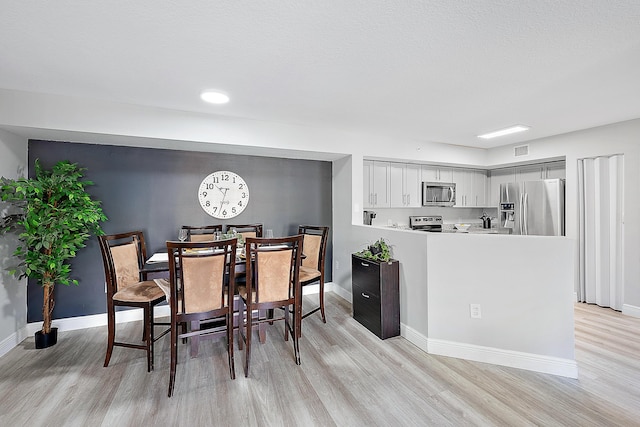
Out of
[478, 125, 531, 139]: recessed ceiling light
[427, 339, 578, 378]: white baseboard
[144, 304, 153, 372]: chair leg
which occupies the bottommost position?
[427, 339, 578, 378]: white baseboard

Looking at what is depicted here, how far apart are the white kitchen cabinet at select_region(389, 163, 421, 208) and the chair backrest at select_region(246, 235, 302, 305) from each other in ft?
9.02

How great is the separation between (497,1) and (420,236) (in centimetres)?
185

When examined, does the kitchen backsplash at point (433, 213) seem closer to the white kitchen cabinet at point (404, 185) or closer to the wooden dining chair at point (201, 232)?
the white kitchen cabinet at point (404, 185)

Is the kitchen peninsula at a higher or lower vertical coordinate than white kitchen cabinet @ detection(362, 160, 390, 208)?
lower

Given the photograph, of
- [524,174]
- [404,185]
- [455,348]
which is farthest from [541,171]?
[455,348]

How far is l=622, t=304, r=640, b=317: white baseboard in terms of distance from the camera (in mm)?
3453

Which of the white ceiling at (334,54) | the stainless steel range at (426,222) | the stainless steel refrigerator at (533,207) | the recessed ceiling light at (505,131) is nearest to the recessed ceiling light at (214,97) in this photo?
the white ceiling at (334,54)

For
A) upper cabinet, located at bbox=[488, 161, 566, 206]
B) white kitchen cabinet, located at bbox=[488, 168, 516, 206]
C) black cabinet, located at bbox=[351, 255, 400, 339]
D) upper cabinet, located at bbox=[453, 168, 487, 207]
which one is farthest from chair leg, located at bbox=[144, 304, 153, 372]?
white kitchen cabinet, located at bbox=[488, 168, 516, 206]

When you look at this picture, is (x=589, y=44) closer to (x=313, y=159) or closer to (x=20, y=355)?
(x=313, y=159)

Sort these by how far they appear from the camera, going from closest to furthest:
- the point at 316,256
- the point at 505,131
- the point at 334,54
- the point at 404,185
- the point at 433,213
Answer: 1. the point at 334,54
2. the point at 316,256
3. the point at 505,131
4. the point at 404,185
5. the point at 433,213

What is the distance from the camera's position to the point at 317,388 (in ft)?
7.11

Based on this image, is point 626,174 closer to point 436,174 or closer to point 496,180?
point 496,180

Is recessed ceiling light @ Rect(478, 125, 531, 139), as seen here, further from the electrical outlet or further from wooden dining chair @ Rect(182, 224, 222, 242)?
wooden dining chair @ Rect(182, 224, 222, 242)

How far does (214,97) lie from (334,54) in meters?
1.33
